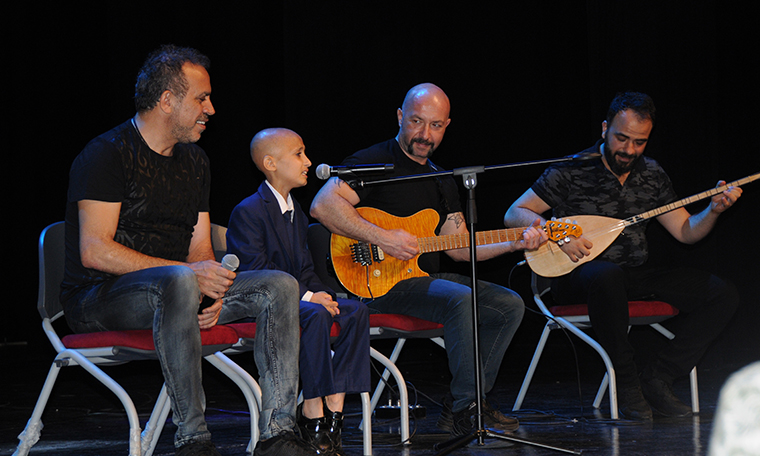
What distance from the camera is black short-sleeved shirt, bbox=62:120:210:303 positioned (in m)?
2.16

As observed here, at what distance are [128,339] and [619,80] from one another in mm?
3444

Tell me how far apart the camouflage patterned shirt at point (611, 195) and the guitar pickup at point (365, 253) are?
965mm

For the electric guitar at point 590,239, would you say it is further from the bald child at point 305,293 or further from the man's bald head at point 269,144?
the man's bald head at point 269,144

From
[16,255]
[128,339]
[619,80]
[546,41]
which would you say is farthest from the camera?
[16,255]

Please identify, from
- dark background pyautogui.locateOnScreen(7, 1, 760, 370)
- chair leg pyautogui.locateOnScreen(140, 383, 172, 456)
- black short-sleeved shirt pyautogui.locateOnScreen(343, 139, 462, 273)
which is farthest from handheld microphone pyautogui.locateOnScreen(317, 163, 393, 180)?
dark background pyautogui.locateOnScreen(7, 1, 760, 370)

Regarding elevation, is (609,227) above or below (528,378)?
above

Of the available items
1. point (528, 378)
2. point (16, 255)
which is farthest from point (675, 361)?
point (16, 255)

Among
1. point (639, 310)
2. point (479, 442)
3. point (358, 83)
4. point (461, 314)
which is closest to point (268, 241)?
point (461, 314)

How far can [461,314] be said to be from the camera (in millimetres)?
2676

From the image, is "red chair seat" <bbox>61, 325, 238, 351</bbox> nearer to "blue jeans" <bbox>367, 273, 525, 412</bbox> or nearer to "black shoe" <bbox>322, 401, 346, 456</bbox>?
"black shoe" <bbox>322, 401, 346, 456</bbox>

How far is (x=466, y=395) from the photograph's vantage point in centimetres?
269

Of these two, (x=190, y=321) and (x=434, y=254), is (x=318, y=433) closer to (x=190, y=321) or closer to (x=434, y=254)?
(x=190, y=321)

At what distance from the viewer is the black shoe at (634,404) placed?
2.90 meters

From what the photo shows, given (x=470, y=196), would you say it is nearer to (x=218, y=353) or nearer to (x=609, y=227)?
(x=218, y=353)
